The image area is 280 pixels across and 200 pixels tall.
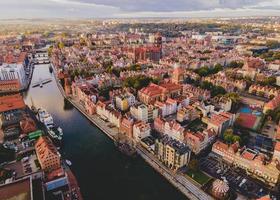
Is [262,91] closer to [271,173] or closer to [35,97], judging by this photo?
[271,173]

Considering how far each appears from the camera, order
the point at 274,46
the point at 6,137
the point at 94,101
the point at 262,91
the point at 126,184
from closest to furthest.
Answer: the point at 126,184 → the point at 6,137 → the point at 94,101 → the point at 262,91 → the point at 274,46

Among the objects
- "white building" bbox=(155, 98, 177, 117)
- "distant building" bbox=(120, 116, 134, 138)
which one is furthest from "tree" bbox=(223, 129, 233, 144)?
"distant building" bbox=(120, 116, 134, 138)

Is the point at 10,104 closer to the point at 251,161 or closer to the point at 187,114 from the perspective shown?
the point at 187,114

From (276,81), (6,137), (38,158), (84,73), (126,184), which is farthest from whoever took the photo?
(84,73)

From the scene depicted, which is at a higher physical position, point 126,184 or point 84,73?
point 84,73

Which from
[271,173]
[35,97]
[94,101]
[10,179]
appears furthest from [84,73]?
[271,173]

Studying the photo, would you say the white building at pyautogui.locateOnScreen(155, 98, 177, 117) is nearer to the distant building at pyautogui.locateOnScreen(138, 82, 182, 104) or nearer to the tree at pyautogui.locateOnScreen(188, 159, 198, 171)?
the distant building at pyautogui.locateOnScreen(138, 82, 182, 104)

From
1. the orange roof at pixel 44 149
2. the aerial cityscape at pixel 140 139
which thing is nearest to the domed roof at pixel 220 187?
the aerial cityscape at pixel 140 139

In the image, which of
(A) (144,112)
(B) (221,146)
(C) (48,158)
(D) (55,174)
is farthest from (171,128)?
(C) (48,158)
